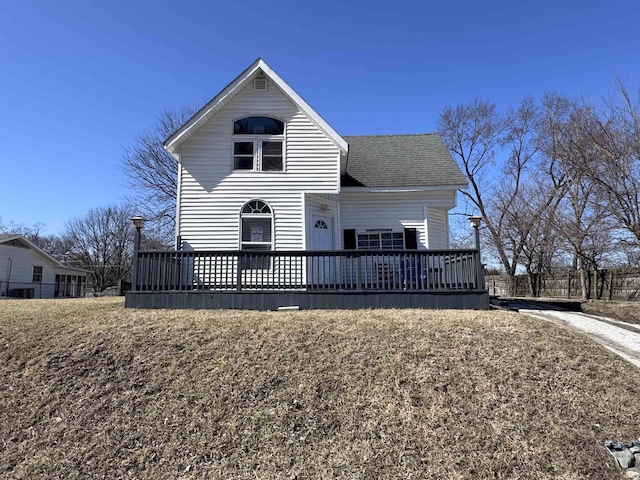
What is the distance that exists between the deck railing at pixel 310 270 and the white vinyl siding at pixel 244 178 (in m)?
1.45

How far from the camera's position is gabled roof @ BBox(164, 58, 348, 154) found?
1159cm

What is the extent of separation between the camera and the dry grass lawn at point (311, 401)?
14.4ft

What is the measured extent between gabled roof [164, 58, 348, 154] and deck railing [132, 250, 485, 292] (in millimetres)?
3577

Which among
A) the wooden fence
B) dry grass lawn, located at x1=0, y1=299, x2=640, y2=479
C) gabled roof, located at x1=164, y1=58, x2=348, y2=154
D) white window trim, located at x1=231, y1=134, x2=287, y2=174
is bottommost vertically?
dry grass lawn, located at x1=0, y1=299, x2=640, y2=479

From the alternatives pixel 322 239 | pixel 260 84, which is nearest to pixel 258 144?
pixel 260 84

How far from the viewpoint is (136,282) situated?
9.90 meters

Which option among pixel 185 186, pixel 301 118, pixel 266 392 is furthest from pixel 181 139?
pixel 266 392

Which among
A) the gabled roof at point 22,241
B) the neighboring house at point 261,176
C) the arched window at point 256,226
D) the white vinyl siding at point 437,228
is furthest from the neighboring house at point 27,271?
the white vinyl siding at point 437,228

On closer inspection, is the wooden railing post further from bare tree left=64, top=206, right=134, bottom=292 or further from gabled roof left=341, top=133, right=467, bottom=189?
bare tree left=64, top=206, right=134, bottom=292

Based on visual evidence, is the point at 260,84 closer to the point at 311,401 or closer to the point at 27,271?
the point at 311,401

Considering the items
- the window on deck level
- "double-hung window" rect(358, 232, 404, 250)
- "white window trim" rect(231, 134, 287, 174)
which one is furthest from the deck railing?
the window on deck level

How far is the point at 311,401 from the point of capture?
5.30 meters

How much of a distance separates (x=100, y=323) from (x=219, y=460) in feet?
15.9

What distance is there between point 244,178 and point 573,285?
1949 cm
